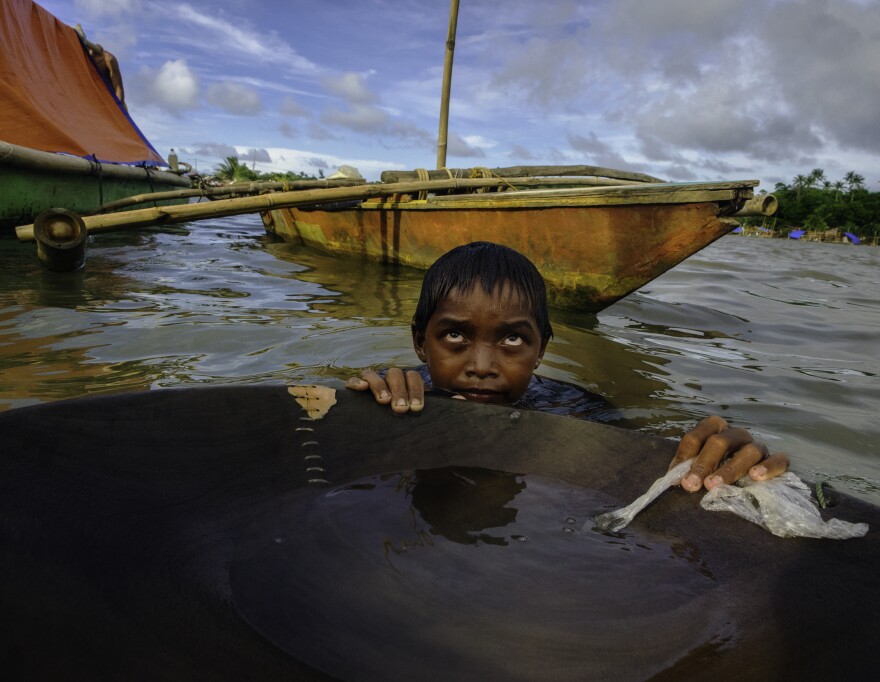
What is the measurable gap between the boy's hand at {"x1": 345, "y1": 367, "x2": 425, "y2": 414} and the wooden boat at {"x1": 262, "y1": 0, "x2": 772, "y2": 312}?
288cm

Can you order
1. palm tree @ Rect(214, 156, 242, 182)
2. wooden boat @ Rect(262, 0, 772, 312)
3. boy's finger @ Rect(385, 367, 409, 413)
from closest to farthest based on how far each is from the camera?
boy's finger @ Rect(385, 367, 409, 413) → wooden boat @ Rect(262, 0, 772, 312) → palm tree @ Rect(214, 156, 242, 182)

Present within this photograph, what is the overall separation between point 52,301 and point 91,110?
793 cm

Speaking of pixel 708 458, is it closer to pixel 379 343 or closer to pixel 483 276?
pixel 483 276

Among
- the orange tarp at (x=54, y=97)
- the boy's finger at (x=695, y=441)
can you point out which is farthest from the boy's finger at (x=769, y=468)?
the orange tarp at (x=54, y=97)

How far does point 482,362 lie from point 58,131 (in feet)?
27.4

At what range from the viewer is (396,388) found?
1.44 metres

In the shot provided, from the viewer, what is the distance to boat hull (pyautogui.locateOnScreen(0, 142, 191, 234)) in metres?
6.03

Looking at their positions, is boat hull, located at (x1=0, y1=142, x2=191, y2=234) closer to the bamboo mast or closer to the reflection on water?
the reflection on water

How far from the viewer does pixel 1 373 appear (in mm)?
2518

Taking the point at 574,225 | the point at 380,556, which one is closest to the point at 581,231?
the point at 574,225

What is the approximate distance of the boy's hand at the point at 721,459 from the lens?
1.24 meters

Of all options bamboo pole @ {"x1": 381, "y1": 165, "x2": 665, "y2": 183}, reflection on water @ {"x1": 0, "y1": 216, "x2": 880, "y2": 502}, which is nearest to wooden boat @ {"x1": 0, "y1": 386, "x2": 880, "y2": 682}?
reflection on water @ {"x1": 0, "y1": 216, "x2": 880, "y2": 502}

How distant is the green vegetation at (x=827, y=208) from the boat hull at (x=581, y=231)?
41.2 meters

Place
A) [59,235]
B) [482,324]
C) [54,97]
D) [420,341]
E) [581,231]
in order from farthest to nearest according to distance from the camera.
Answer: [54,97] → [59,235] → [581,231] → [420,341] → [482,324]
